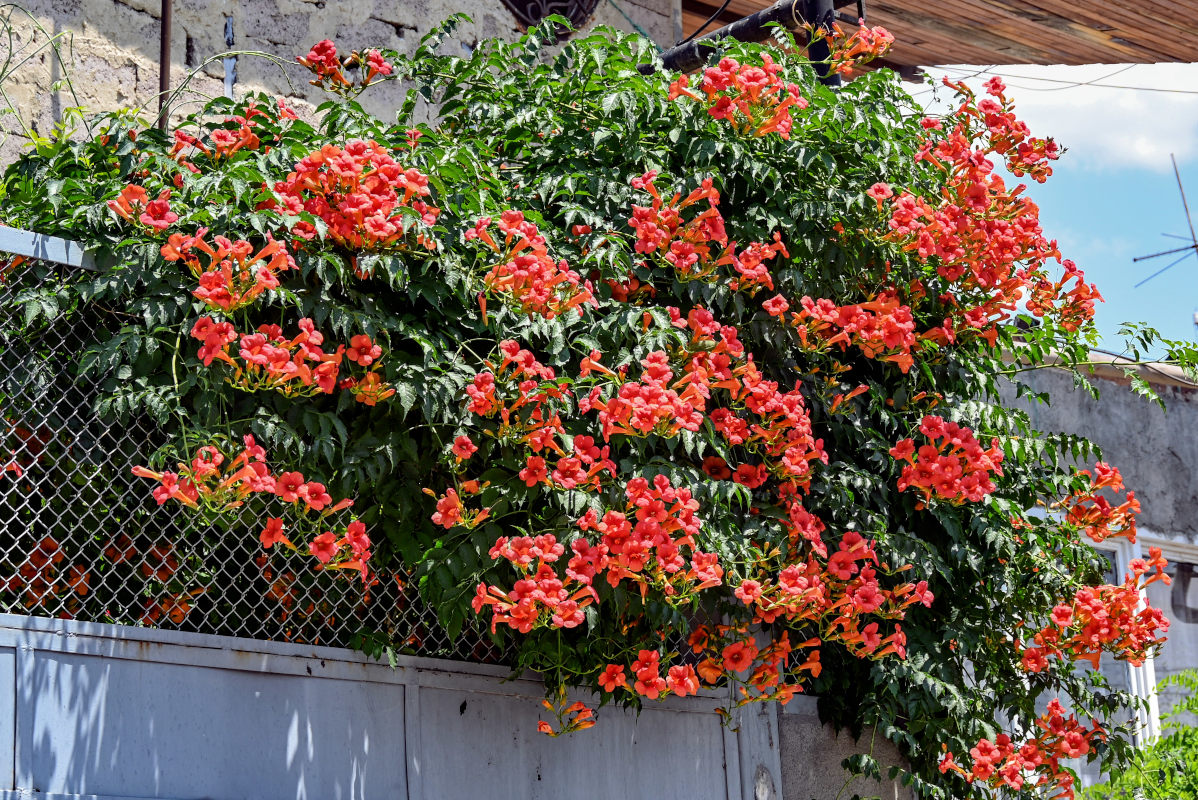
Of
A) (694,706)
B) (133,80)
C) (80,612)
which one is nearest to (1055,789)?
(694,706)

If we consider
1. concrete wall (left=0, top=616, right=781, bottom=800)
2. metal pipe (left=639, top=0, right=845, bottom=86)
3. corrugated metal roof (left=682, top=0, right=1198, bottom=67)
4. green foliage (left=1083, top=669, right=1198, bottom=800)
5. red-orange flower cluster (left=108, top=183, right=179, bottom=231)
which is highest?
corrugated metal roof (left=682, top=0, right=1198, bottom=67)

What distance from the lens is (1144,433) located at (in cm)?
771

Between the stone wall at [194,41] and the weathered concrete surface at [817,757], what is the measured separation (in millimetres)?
3319

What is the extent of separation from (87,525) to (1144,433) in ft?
19.7

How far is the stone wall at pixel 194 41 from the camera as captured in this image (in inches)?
215

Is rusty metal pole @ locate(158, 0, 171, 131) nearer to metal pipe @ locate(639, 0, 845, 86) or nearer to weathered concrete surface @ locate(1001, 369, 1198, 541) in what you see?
metal pipe @ locate(639, 0, 845, 86)

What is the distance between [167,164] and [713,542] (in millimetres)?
2124

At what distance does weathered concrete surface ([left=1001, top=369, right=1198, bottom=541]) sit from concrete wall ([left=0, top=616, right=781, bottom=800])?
3295 mm

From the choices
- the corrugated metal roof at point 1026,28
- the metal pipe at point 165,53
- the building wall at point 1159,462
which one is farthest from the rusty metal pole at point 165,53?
the building wall at point 1159,462


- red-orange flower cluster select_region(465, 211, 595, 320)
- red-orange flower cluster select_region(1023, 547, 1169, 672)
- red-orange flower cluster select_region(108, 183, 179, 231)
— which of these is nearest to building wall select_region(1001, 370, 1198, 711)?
red-orange flower cluster select_region(1023, 547, 1169, 672)

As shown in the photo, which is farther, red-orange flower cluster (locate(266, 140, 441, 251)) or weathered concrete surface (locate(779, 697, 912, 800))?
weathered concrete surface (locate(779, 697, 912, 800))

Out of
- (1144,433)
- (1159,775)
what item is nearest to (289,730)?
(1159,775)

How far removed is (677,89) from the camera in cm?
477

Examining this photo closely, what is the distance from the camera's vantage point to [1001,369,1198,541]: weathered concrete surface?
7293 millimetres
